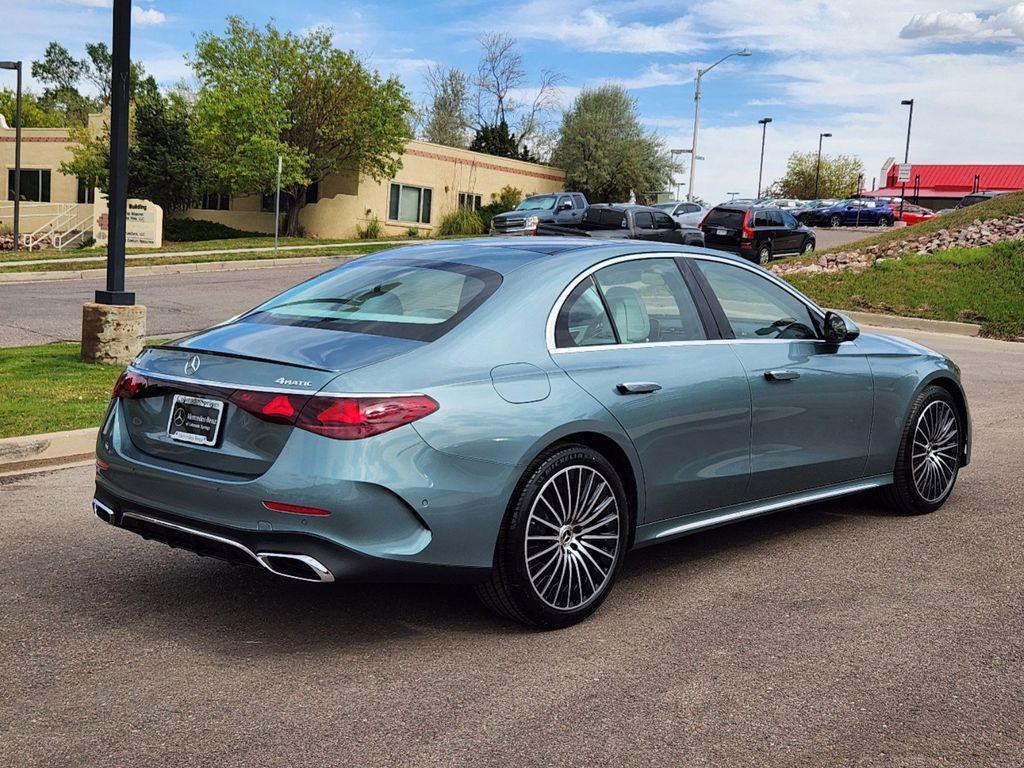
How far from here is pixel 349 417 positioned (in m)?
4.21

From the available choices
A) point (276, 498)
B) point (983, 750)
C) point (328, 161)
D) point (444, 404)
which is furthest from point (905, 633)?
point (328, 161)

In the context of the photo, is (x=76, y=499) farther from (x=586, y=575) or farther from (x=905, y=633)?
(x=905, y=633)

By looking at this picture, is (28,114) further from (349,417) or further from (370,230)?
(349,417)

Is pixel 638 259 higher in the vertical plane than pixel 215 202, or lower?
lower

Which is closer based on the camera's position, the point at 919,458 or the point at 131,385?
the point at 131,385

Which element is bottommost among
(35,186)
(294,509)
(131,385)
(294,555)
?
(294,555)

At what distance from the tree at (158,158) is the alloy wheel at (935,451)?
118ft

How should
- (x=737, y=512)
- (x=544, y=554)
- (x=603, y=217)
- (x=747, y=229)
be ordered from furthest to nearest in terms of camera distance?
(x=747, y=229) → (x=603, y=217) → (x=737, y=512) → (x=544, y=554)

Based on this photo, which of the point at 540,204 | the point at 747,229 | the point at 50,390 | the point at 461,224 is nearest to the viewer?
the point at 50,390

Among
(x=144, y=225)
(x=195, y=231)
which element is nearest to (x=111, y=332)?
(x=144, y=225)

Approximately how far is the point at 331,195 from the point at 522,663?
39645 mm

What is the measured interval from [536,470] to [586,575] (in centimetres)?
55

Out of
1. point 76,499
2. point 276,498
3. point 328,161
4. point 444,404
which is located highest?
point 328,161

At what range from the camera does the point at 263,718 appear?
383 centimetres
